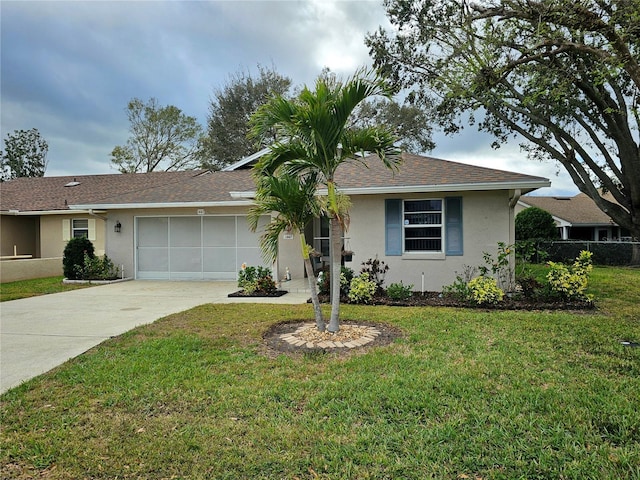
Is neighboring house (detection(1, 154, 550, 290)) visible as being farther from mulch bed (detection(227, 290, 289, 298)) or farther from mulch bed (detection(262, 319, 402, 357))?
mulch bed (detection(262, 319, 402, 357))

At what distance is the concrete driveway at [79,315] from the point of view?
5.58 metres

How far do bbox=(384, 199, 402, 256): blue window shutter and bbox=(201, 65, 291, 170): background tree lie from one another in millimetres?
18866

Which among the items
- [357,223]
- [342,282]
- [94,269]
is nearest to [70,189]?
[94,269]

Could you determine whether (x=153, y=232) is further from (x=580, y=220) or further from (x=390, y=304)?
(x=580, y=220)

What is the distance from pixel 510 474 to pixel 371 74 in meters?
5.02

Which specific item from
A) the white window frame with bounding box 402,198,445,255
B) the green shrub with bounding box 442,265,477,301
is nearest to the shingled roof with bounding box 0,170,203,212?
the white window frame with bounding box 402,198,445,255

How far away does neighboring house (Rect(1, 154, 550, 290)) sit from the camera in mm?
9875

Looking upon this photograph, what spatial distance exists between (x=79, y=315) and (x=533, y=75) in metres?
12.9

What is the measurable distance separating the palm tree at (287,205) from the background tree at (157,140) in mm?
27840

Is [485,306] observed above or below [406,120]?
below

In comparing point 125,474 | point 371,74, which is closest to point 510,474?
point 125,474

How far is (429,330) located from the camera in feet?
21.5

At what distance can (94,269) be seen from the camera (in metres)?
14.0

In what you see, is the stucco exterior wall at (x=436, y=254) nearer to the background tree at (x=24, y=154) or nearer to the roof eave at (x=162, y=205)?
the roof eave at (x=162, y=205)
